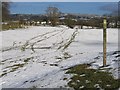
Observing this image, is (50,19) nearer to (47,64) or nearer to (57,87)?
(47,64)

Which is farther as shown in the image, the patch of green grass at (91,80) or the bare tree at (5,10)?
the bare tree at (5,10)

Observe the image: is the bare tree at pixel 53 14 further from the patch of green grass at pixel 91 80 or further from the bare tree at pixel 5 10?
the patch of green grass at pixel 91 80

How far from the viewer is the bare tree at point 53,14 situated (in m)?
77.9

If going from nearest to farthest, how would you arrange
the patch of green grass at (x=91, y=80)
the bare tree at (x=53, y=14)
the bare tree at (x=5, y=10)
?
the patch of green grass at (x=91, y=80)
the bare tree at (x=53, y=14)
the bare tree at (x=5, y=10)

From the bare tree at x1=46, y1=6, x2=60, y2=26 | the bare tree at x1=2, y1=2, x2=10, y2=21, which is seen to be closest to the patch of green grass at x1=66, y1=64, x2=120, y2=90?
the bare tree at x1=46, y1=6, x2=60, y2=26

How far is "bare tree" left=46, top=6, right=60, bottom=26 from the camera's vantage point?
77.9 meters

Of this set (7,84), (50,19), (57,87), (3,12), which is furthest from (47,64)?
(3,12)

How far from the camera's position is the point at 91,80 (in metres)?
11.1

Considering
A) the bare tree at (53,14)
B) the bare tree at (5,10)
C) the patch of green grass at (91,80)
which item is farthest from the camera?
the bare tree at (5,10)

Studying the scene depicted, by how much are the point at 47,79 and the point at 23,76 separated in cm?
222

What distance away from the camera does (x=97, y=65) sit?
1352 cm

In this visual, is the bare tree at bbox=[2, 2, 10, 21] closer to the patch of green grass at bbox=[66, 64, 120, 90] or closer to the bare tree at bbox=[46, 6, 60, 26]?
the bare tree at bbox=[46, 6, 60, 26]

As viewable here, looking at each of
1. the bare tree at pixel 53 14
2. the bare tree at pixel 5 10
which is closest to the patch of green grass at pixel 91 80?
the bare tree at pixel 53 14

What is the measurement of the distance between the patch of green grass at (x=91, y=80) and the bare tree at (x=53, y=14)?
209ft
